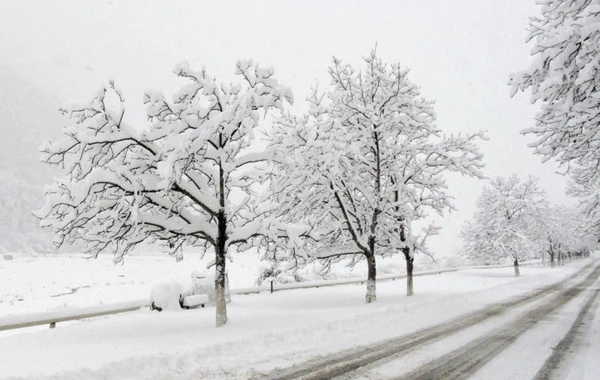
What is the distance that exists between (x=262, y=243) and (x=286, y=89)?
485cm

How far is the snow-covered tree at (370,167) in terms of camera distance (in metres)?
16.5

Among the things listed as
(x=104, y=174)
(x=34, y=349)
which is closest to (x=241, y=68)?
(x=104, y=174)

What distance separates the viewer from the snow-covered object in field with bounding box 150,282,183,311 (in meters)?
15.4

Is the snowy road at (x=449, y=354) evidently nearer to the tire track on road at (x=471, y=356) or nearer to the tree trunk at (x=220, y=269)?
the tire track on road at (x=471, y=356)

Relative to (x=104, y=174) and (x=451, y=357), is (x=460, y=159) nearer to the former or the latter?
(x=451, y=357)

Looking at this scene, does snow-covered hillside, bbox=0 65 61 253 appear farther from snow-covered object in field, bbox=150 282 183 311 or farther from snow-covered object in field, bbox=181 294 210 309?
snow-covered object in field, bbox=181 294 210 309

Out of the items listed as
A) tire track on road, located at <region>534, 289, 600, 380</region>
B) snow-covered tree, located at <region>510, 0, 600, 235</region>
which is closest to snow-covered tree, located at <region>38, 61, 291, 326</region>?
snow-covered tree, located at <region>510, 0, 600, 235</region>

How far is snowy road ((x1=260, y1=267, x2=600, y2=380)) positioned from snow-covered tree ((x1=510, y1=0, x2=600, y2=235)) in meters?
4.58

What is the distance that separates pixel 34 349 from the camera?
28.2 ft

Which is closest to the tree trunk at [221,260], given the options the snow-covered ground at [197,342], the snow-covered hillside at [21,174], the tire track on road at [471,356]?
the snow-covered ground at [197,342]

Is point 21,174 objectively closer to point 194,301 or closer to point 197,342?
point 194,301

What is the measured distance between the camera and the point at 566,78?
23.3ft

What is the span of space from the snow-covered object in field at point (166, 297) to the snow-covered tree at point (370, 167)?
531cm

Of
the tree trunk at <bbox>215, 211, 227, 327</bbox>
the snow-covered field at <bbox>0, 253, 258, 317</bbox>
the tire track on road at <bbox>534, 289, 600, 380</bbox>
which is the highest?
the tree trunk at <bbox>215, 211, 227, 327</bbox>
